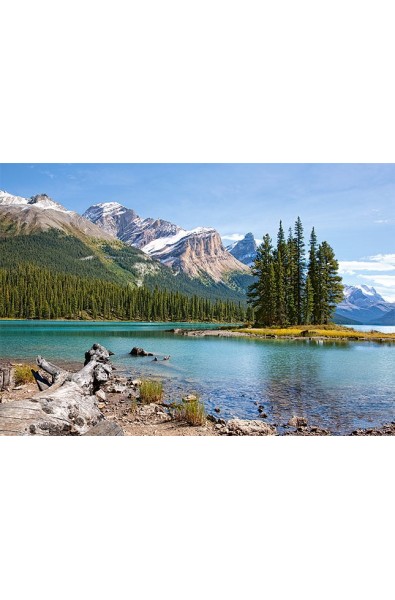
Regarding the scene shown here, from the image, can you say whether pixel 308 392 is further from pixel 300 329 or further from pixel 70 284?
pixel 70 284

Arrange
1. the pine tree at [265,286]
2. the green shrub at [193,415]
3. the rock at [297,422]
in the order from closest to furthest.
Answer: the green shrub at [193,415] → the rock at [297,422] → the pine tree at [265,286]

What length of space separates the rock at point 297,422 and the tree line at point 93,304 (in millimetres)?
45554

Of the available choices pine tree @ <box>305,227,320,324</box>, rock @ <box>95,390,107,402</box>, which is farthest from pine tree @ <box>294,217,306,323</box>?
rock @ <box>95,390,107,402</box>

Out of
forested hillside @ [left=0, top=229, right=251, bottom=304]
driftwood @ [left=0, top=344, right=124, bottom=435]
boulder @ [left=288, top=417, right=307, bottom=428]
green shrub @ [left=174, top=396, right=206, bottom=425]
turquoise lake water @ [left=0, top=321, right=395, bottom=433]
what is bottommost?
turquoise lake water @ [left=0, top=321, right=395, bottom=433]

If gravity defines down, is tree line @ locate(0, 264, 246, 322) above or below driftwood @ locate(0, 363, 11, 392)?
above

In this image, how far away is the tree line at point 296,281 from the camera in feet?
113

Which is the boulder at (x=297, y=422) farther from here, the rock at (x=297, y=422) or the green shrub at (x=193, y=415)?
the green shrub at (x=193, y=415)

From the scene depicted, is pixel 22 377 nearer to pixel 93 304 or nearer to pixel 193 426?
pixel 193 426

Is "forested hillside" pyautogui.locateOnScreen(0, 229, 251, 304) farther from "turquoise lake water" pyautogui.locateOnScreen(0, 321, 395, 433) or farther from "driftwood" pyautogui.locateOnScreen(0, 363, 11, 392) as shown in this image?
"driftwood" pyautogui.locateOnScreen(0, 363, 11, 392)

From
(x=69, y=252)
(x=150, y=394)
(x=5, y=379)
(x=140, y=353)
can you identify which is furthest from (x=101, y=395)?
(x=69, y=252)

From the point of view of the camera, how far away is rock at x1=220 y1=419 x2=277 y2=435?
21.0 feet

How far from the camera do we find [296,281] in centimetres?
3631

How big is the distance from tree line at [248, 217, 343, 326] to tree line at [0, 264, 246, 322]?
64.0 feet

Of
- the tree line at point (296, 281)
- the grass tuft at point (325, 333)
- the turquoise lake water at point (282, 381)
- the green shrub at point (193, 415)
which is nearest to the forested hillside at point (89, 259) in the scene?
the tree line at point (296, 281)
